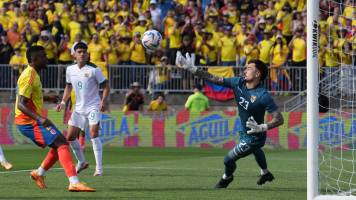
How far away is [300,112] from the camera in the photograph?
28312 mm

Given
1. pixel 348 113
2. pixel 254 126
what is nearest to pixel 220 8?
pixel 348 113

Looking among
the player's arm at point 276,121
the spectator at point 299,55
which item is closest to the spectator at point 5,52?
the spectator at point 299,55

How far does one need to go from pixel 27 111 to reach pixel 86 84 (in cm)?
398

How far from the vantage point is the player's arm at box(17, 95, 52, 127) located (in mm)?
14023

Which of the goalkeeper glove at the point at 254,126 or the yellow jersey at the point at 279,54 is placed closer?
the goalkeeper glove at the point at 254,126

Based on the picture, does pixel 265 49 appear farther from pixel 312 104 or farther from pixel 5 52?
pixel 312 104

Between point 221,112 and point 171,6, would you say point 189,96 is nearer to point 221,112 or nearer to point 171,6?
point 221,112

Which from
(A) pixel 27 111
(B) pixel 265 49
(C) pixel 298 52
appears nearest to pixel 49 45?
(B) pixel 265 49

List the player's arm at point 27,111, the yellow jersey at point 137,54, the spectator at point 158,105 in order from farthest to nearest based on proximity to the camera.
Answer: the yellow jersey at point 137,54 → the spectator at point 158,105 → the player's arm at point 27,111

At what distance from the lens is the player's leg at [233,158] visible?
47.9ft

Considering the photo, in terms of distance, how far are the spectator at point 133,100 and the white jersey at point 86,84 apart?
38.4 ft

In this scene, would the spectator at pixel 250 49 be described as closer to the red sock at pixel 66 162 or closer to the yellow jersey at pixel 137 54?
the yellow jersey at pixel 137 54

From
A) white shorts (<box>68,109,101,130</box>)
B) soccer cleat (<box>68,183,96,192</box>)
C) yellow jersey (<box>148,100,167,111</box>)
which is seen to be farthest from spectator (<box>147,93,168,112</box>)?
soccer cleat (<box>68,183,96,192</box>)

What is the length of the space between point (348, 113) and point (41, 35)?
11.0m
